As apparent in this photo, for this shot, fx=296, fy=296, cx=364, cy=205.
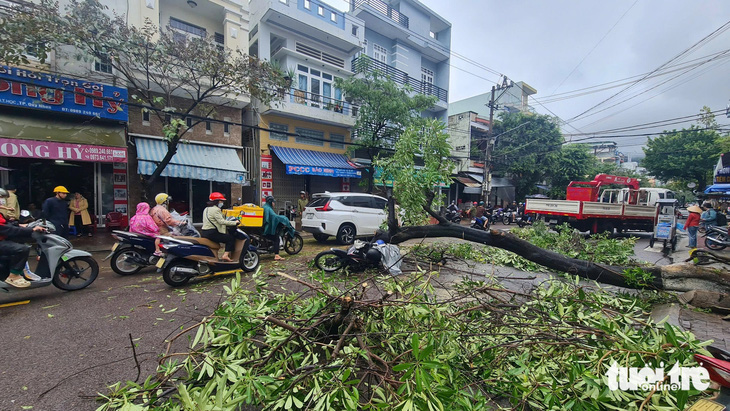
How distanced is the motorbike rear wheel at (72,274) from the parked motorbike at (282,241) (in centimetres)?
277

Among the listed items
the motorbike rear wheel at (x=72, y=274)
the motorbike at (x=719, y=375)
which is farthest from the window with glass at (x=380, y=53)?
the motorbike at (x=719, y=375)

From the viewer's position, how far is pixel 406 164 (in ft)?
19.5

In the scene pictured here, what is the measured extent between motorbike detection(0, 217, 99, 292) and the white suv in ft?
17.2

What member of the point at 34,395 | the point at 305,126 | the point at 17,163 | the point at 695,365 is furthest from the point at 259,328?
the point at 305,126

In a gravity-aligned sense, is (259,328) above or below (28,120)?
below

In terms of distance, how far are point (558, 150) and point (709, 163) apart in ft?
39.3

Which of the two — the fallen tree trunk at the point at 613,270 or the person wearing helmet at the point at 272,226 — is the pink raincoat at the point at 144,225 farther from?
the fallen tree trunk at the point at 613,270

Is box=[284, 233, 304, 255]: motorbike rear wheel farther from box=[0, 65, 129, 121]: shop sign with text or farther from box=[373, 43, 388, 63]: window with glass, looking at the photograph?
box=[373, 43, 388, 63]: window with glass

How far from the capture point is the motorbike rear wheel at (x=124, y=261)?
18.3 feet

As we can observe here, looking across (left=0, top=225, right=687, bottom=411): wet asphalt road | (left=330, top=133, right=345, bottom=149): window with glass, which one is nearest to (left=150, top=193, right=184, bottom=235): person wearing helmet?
(left=0, top=225, right=687, bottom=411): wet asphalt road

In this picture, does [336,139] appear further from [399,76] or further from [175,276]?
[175,276]

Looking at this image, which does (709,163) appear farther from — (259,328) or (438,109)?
(259,328)

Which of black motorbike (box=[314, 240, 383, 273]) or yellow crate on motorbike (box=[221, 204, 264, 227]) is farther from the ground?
yellow crate on motorbike (box=[221, 204, 264, 227])

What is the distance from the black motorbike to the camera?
5535 mm
